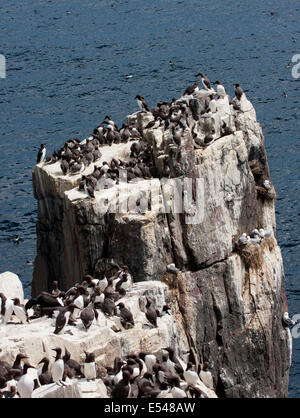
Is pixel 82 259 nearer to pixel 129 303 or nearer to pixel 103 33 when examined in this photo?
pixel 129 303

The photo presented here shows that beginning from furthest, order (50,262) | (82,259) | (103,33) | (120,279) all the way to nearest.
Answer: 1. (103,33)
2. (50,262)
3. (82,259)
4. (120,279)

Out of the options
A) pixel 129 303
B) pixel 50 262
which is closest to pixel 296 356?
pixel 50 262

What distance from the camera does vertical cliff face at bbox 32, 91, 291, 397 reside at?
38.6 metres

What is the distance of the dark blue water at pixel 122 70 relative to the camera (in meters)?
63.0

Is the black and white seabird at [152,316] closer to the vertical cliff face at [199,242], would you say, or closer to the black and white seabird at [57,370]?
the black and white seabird at [57,370]

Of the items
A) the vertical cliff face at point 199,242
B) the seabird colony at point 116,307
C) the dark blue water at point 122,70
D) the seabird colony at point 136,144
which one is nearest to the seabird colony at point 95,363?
the seabird colony at point 116,307

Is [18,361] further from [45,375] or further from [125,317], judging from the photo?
[125,317]

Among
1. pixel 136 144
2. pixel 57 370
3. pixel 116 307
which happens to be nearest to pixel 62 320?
pixel 116 307

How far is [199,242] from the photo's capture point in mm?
40531

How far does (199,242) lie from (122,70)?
45273 millimetres

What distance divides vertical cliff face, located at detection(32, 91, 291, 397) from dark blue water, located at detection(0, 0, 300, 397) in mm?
9776

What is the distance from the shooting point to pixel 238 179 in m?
42.7

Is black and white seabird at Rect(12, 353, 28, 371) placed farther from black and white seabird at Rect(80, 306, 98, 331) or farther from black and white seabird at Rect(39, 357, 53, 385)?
black and white seabird at Rect(80, 306, 98, 331)

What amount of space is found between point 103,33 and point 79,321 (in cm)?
6558
